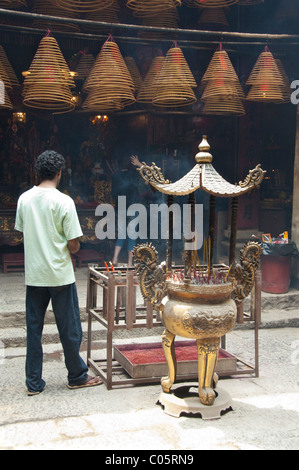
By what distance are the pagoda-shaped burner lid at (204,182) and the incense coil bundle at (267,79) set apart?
9.82 feet

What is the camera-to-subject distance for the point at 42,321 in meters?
4.80

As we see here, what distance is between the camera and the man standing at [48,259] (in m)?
4.67

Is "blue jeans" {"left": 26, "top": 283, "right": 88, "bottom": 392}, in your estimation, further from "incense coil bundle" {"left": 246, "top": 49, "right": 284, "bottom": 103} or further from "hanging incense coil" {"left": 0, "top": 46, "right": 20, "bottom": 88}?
"incense coil bundle" {"left": 246, "top": 49, "right": 284, "bottom": 103}

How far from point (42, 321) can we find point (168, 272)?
1174mm

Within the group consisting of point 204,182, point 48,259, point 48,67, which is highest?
point 48,67

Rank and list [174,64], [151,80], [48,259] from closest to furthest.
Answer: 1. [48,259]
2. [174,64]
3. [151,80]

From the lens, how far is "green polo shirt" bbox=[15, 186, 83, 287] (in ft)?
15.3

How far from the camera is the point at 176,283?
4453 millimetres

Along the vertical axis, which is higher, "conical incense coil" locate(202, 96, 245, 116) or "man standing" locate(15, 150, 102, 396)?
"conical incense coil" locate(202, 96, 245, 116)

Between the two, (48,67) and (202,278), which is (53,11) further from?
(202,278)

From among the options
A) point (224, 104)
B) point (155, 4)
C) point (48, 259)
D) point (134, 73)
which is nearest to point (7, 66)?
point (134, 73)

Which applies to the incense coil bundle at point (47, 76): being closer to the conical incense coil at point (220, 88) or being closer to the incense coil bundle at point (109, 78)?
the incense coil bundle at point (109, 78)

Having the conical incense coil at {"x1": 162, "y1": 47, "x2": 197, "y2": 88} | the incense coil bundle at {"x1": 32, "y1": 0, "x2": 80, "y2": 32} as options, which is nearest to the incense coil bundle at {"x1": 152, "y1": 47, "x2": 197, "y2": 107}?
the conical incense coil at {"x1": 162, "y1": 47, "x2": 197, "y2": 88}

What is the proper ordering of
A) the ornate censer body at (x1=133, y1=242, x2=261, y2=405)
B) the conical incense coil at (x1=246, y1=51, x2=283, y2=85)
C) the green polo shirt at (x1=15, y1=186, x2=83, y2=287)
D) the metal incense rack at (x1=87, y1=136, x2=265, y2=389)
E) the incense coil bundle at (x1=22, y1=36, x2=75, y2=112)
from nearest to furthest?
1. the ornate censer body at (x1=133, y1=242, x2=261, y2=405)
2. the metal incense rack at (x1=87, y1=136, x2=265, y2=389)
3. the green polo shirt at (x1=15, y1=186, x2=83, y2=287)
4. the incense coil bundle at (x1=22, y1=36, x2=75, y2=112)
5. the conical incense coil at (x1=246, y1=51, x2=283, y2=85)
